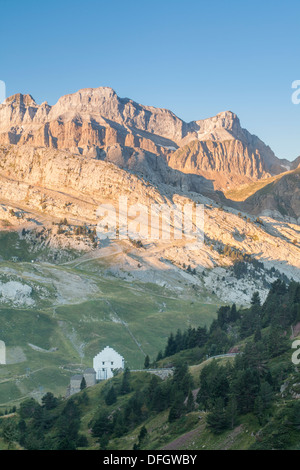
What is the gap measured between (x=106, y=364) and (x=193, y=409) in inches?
1938

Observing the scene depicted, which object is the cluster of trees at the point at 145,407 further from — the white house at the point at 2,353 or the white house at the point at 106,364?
the white house at the point at 2,353

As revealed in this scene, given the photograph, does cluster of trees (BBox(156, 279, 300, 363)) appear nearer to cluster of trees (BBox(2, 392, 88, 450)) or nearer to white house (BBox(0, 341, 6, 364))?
cluster of trees (BBox(2, 392, 88, 450))

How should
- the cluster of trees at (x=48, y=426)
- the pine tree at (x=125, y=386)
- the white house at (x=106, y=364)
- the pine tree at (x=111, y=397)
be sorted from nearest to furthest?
the cluster of trees at (x=48, y=426) < the pine tree at (x=111, y=397) < the pine tree at (x=125, y=386) < the white house at (x=106, y=364)

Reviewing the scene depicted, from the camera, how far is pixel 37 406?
96.8 metres

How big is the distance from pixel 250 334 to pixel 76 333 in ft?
245

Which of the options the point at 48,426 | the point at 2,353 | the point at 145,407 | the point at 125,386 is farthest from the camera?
the point at 2,353

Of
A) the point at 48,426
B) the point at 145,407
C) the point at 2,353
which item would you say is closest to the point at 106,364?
the point at 48,426

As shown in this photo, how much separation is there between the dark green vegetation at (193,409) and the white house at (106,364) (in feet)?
40.6

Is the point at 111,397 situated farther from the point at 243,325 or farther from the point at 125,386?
the point at 243,325

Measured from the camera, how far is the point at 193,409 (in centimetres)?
7756

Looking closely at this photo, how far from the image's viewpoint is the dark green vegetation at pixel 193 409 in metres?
63.2

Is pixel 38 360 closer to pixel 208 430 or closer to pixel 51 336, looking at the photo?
pixel 51 336

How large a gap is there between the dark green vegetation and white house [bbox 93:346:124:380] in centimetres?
1238

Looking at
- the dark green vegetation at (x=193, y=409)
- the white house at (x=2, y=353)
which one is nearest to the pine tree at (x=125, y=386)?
the dark green vegetation at (x=193, y=409)
